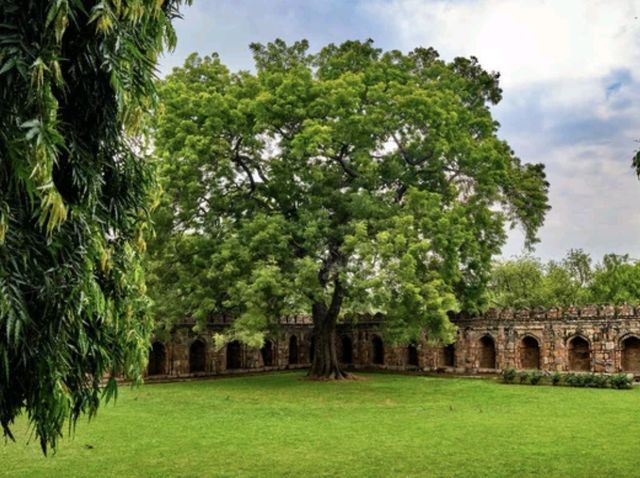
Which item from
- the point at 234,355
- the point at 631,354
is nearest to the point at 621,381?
the point at 631,354

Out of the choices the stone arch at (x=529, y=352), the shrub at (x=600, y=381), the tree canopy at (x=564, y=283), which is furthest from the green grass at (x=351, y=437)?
the tree canopy at (x=564, y=283)

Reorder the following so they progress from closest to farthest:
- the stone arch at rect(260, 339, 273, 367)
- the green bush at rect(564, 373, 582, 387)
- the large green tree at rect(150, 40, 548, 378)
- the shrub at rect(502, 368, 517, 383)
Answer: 1. the large green tree at rect(150, 40, 548, 378)
2. the green bush at rect(564, 373, 582, 387)
3. the shrub at rect(502, 368, 517, 383)
4. the stone arch at rect(260, 339, 273, 367)

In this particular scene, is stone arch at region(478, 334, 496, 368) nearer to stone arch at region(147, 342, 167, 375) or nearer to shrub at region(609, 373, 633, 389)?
shrub at region(609, 373, 633, 389)

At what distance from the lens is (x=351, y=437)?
1274cm

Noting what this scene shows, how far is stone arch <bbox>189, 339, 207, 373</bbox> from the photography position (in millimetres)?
31062

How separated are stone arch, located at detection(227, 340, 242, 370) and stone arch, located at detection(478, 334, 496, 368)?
39.8 ft

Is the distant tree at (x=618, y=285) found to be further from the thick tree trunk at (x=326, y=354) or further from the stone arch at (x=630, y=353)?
the thick tree trunk at (x=326, y=354)

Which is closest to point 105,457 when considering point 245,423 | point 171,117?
point 245,423

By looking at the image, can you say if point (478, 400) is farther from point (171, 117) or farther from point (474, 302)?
point (171, 117)

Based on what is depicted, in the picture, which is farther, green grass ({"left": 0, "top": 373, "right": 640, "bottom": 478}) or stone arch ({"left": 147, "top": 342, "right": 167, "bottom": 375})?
stone arch ({"left": 147, "top": 342, "right": 167, "bottom": 375})

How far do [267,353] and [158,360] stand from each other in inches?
273

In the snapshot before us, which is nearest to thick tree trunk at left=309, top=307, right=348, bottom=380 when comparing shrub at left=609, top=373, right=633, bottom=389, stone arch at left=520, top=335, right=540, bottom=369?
stone arch at left=520, top=335, right=540, bottom=369

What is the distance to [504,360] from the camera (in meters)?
29.0

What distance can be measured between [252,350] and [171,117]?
1479 centimetres
